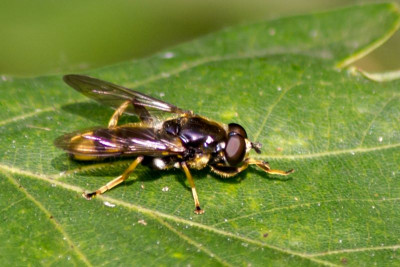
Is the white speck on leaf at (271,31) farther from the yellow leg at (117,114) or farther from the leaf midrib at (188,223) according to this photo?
the leaf midrib at (188,223)

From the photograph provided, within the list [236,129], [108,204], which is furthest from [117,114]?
[236,129]

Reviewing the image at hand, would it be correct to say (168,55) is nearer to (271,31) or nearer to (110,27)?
(271,31)

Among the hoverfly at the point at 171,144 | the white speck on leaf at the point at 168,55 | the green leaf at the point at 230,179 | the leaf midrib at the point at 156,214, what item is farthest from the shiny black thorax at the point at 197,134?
the white speck on leaf at the point at 168,55

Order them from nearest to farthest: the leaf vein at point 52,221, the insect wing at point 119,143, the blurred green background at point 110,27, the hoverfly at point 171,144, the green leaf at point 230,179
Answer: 1. the leaf vein at point 52,221
2. the green leaf at point 230,179
3. the insect wing at point 119,143
4. the hoverfly at point 171,144
5. the blurred green background at point 110,27

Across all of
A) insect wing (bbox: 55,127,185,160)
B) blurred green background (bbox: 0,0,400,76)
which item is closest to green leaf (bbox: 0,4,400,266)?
insect wing (bbox: 55,127,185,160)

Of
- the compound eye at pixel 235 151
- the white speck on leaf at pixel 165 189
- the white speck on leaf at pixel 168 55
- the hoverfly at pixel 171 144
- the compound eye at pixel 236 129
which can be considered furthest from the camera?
the white speck on leaf at pixel 168 55

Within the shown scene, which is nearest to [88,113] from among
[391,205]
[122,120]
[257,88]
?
[122,120]

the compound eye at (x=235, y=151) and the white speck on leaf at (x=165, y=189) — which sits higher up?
the compound eye at (x=235, y=151)

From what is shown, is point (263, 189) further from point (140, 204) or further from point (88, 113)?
point (88, 113)
